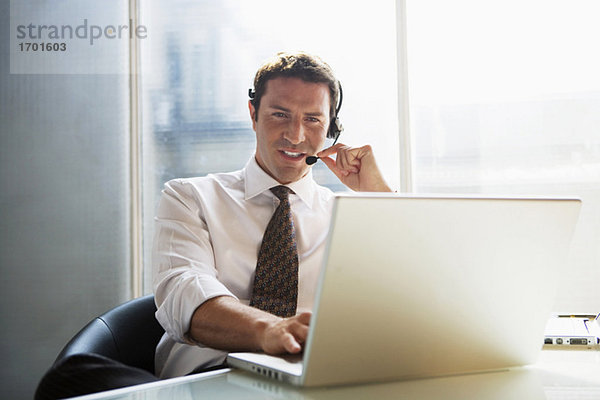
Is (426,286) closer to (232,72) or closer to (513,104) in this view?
(513,104)

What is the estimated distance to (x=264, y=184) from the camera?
167 centimetres

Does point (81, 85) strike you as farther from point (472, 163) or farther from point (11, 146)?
point (472, 163)

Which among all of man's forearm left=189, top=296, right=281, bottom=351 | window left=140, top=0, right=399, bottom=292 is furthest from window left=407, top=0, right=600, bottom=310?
man's forearm left=189, top=296, right=281, bottom=351

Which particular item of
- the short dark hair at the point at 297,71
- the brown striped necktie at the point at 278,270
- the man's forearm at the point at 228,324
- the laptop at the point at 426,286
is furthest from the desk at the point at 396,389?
the short dark hair at the point at 297,71

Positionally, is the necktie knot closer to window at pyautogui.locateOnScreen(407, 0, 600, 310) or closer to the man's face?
the man's face

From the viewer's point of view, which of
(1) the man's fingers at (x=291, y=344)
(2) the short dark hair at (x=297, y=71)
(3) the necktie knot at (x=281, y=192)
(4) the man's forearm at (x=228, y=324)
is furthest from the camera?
(2) the short dark hair at (x=297, y=71)

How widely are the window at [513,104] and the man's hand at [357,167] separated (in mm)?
848

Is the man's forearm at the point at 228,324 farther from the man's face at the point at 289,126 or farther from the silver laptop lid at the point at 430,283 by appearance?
the man's face at the point at 289,126

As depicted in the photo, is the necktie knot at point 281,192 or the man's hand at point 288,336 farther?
the necktie knot at point 281,192

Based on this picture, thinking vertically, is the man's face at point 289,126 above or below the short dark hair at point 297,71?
below

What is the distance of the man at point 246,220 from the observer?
1241 mm

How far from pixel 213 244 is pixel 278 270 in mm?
184

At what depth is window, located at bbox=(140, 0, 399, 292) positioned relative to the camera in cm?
265

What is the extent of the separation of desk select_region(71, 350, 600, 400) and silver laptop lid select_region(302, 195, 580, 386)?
22 mm
